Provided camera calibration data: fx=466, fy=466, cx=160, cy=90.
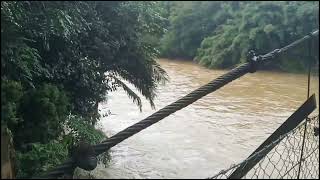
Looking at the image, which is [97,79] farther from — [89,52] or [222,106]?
[222,106]

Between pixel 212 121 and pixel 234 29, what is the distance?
8327 mm

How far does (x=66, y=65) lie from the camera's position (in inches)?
167

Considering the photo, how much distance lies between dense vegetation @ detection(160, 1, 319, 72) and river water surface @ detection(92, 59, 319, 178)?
5.81ft

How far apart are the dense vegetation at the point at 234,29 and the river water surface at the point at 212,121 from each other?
177cm

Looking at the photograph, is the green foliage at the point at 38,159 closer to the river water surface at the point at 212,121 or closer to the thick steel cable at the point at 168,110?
the river water surface at the point at 212,121

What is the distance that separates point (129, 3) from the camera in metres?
4.96

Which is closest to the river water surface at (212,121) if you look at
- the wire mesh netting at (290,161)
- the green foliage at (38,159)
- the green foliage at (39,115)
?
the green foliage at (38,159)

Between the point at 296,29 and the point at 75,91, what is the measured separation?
10555 millimetres

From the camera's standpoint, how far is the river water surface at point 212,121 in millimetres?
5883

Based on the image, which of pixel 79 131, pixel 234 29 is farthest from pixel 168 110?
pixel 234 29

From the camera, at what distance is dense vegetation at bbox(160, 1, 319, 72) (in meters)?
13.7

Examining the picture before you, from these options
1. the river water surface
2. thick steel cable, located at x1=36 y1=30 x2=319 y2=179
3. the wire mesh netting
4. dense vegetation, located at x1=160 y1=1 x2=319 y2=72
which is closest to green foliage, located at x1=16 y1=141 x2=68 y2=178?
the river water surface

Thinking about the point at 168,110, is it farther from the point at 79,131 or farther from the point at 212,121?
the point at 212,121

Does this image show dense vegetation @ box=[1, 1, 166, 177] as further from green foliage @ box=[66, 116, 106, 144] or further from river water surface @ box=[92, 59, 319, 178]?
river water surface @ box=[92, 59, 319, 178]
